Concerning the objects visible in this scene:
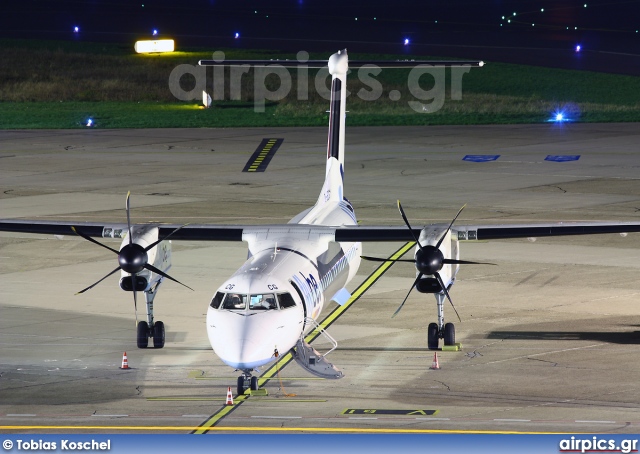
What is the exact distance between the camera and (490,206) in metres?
47.9

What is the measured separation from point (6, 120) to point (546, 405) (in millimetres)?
62390

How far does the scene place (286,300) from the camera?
24.6 meters

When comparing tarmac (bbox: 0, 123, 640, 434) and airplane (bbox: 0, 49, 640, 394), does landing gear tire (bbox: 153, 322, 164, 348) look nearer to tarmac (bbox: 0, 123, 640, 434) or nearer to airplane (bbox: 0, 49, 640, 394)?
airplane (bbox: 0, 49, 640, 394)

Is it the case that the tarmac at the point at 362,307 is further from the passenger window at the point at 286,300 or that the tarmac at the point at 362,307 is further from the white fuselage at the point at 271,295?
the passenger window at the point at 286,300

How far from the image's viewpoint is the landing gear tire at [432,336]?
28000 millimetres

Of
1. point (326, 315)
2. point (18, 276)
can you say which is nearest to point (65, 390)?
point (326, 315)

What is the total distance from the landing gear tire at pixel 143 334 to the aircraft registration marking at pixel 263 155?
99.4ft

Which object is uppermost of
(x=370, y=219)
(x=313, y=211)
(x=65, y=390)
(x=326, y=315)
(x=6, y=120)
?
(x=6, y=120)

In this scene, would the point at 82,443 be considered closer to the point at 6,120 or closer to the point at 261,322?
the point at 261,322

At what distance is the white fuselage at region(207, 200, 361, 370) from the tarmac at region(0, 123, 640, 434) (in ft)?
4.14

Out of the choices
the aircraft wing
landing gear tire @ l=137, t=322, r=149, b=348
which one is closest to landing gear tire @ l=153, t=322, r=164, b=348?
landing gear tire @ l=137, t=322, r=149, b=348

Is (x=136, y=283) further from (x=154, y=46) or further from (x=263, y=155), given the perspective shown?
(x=154, y=46)

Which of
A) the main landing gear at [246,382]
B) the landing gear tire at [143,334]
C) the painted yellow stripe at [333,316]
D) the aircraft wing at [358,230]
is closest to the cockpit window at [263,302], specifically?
the main landing gear at [246,382]

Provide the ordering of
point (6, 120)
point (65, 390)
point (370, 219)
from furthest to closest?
point (6, 120) < point (370, 219) < point (65, 390)
